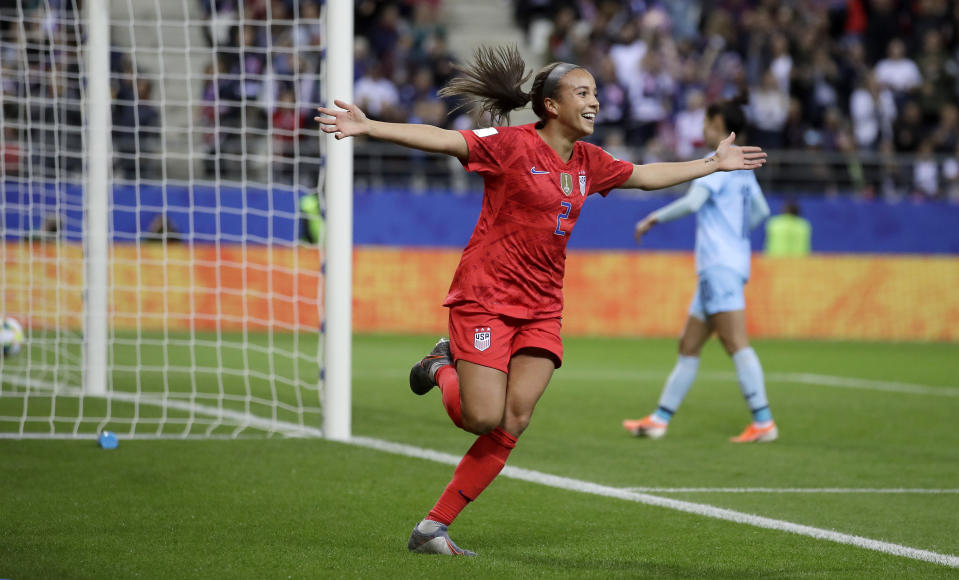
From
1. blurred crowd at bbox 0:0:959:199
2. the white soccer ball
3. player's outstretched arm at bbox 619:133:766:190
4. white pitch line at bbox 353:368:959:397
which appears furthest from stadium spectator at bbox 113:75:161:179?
player's outstretched arm at bbox 619:133:766:190

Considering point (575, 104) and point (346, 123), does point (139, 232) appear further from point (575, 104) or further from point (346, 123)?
point (346, 123)

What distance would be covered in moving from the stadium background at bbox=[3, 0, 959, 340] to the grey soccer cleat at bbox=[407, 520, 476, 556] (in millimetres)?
11423

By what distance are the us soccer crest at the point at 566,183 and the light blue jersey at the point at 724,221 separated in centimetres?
355

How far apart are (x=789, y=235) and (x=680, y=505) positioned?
1349 centimetres

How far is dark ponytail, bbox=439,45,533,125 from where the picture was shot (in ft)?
17.6

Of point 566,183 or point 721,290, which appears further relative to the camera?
point 721,290

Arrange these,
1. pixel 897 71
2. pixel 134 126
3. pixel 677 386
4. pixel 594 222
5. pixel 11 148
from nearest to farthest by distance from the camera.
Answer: pixel 677 386, pixel 134 126, pixel 11 148, pixel 594 222, pixel 897 71

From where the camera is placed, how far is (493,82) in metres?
5.39

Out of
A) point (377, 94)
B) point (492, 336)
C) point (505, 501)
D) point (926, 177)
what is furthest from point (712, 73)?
point (492, 336)

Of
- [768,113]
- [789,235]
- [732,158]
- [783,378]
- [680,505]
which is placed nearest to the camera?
[732,158]

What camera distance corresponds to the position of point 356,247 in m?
19.0

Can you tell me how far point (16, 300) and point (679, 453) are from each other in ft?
23.7

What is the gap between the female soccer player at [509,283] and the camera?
16.7ft

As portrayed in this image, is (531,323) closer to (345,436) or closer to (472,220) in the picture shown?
(345,436)
